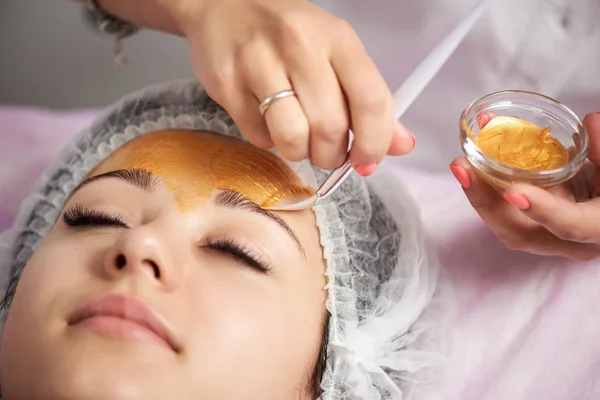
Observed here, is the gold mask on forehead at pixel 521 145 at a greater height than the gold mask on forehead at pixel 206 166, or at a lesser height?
greater

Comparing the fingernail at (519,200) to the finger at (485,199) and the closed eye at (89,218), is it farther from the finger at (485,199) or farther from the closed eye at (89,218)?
the closed eye at (89,218)

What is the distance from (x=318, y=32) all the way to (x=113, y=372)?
1.94 ft

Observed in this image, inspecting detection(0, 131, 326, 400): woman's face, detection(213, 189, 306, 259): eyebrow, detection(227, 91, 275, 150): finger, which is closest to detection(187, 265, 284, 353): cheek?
detection(0, 131, 326, 400): woman's face

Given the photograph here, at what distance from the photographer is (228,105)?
0.94 metres

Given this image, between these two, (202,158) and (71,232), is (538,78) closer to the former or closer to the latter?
(202,158)

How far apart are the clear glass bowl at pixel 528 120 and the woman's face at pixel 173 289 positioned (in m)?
0.33

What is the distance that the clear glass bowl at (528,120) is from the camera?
3.04ft

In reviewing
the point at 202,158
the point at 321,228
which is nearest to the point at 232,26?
the point at 202,158

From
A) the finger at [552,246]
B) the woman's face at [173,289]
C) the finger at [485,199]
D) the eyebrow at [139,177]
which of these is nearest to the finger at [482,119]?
the finger at [485,199]

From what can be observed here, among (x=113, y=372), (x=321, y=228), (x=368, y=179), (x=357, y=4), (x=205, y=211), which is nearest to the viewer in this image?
(x=113, y=372)

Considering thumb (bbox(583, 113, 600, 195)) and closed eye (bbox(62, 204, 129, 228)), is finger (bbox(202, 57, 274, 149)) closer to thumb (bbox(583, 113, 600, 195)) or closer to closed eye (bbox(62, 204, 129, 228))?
closed eye (bbox(62, 204, 129, 228))

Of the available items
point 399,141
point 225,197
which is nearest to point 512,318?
point 399,141

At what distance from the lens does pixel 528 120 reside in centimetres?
112

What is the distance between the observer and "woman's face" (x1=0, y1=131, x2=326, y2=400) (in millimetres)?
883
